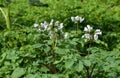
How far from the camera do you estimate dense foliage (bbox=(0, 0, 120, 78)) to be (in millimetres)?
2373

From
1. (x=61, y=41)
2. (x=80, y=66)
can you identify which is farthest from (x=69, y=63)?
(x=61, y=41)

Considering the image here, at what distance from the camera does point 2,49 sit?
139 inches

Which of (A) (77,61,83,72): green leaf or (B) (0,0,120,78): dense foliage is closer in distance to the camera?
(A) (77,61,83,72): green leaf

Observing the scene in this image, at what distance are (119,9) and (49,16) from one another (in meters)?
1.00

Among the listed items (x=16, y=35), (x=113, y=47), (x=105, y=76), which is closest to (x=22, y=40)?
(x=16, y=35)

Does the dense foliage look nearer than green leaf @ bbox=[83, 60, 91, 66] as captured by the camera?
No

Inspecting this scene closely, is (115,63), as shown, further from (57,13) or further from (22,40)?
(57,13)

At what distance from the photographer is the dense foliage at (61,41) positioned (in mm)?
2373

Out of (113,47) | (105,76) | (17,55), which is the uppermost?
(17,55)

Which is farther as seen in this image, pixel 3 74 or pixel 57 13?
pixel 57 13

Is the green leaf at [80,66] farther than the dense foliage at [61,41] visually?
No

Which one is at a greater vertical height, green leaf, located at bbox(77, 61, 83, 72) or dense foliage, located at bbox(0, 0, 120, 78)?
green leaf, located at bbox(77, 61, 83, 72)

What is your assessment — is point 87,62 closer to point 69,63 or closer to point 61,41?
point 69,63

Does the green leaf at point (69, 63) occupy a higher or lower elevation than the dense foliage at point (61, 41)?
higher
